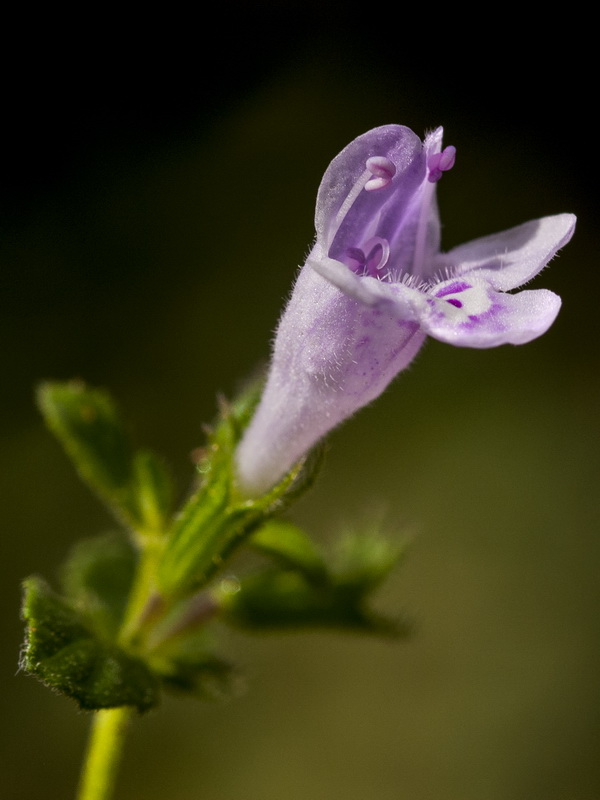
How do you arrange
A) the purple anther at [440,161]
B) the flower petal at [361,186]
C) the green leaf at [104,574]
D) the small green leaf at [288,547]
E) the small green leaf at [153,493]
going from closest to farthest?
the flower petal at [361,186] → the purple anther at [440,161] → the small green leaf at [288,547] → the small green leaf at [153,493] → the green leaf at [104,574]

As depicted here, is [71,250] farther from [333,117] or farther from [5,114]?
[333,117]

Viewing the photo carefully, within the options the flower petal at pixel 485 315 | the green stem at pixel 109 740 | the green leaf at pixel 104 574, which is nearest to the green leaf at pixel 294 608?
the green stem at pixel 109 740

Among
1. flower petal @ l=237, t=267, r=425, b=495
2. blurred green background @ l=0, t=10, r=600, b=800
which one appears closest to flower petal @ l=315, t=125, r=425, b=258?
flower petal @ l=237, t=267, r=425, b=495

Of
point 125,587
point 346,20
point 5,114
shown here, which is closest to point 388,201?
point 125,587

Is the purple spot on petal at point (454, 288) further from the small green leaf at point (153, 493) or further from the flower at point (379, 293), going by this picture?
the small green leaf at point (153, 493)

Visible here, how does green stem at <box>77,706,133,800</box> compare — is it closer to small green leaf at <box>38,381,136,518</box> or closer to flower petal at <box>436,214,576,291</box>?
small green leaf at <box>38,381,136,518</box>

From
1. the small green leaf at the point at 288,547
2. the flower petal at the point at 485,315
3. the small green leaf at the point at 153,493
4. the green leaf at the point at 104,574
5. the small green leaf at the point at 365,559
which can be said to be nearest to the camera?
the flower petal at the point at 485,315

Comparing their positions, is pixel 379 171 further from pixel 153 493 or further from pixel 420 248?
pixel 153 493
